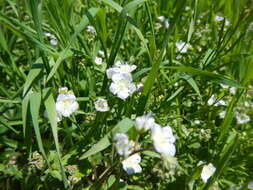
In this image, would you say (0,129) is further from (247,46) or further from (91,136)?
(247,46)

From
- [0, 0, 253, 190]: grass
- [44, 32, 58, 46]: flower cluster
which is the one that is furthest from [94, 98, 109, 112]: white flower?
[44, 32, 58, 46]: flower cluster

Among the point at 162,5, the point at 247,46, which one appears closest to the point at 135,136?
the point at 247,46

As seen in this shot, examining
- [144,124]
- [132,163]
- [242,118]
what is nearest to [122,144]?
[144,124]

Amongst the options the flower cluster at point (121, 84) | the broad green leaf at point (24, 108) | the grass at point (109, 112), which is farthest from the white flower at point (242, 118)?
the broad green leaf at point (24, 108)

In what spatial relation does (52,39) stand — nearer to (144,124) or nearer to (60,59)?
(60,59)

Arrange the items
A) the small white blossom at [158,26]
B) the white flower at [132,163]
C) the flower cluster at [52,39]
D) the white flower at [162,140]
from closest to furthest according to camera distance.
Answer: the white flower at [162,140], the white flower at [132,163], the flower cluster at [52,39], the small white blossom at [158,26]

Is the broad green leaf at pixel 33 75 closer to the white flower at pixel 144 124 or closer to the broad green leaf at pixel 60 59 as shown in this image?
the broad green leaf at pixel 60 59
